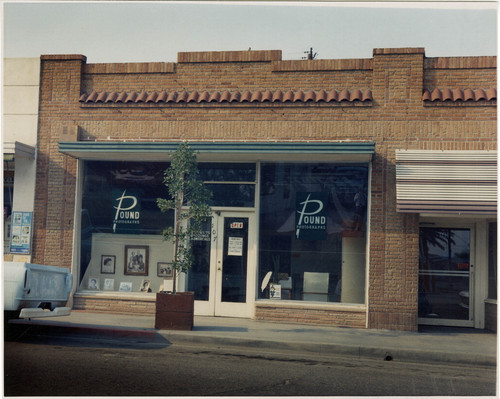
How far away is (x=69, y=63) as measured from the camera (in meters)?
13.1

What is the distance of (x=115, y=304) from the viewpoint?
1270 centimetres

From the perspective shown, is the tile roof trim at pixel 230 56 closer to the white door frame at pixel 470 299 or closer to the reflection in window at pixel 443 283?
the white door frame at pixel 470 299

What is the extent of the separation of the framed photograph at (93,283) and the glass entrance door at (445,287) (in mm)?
6948

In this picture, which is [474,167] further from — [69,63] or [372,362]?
[69,63]

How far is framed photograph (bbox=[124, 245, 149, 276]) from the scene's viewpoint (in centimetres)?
1295

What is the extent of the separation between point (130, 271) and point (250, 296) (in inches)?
107

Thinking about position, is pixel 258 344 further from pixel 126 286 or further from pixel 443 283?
pixel 443 283

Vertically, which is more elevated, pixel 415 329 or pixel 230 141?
pixel 230 141

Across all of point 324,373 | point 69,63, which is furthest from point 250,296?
point 69,63

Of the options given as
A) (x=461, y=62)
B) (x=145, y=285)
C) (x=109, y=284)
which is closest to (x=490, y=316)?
(x=461, y=62)

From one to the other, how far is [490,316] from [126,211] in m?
7.92

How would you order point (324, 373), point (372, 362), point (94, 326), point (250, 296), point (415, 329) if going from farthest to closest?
point (250, 296)
point (415, 329)
point (94, 326)
point (372, 362)
point (324, 373)

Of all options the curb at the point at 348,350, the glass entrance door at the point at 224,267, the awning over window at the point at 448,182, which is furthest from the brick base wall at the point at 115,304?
the awning over window at the point at 448,182

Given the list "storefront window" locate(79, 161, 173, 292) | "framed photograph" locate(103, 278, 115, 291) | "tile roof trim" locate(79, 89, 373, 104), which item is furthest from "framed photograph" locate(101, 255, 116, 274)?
"tile roof trim" locate(79, 89, 373, 104)
